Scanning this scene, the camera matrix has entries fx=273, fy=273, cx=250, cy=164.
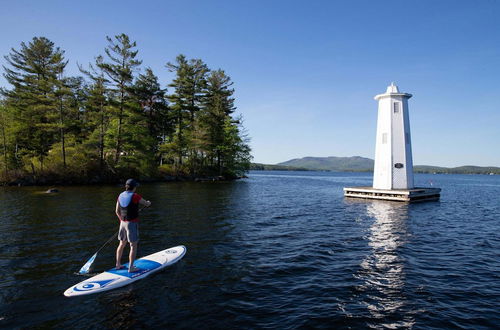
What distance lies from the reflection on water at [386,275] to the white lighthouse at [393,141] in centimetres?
1344

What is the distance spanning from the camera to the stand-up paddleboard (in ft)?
25.9

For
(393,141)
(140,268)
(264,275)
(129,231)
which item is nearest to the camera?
(129,231)

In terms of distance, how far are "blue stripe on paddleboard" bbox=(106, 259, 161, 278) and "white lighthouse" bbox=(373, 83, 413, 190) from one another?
2818 cm

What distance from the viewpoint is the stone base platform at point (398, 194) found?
94.1 ft

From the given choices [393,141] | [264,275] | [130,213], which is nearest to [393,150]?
[393,141]

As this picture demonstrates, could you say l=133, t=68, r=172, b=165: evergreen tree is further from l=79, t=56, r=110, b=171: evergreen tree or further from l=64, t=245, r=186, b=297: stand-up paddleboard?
l=64, t=245, r=186, b=297: stand-up paddleboard

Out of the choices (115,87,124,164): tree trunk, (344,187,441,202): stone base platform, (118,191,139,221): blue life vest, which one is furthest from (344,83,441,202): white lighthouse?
(115,87,124,164): tree trunk

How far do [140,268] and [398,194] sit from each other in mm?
27550

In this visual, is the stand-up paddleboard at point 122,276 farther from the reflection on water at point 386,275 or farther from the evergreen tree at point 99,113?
the evergreen tree at point 99,113

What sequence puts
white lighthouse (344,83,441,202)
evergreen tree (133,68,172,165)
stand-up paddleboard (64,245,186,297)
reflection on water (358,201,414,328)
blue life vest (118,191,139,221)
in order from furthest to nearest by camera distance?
evergreen tree (133,68,172,165)
white lighthouse (344,83,441,202)
blue life vest (118,191,139,221)
stand-up paddleboard (64,245,186,297)
reflection on water (358,201,414,328)

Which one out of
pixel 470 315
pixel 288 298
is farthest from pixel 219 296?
pixel 470 315

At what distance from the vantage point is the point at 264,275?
9523mm

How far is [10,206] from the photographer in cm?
2206

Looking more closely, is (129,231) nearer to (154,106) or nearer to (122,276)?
(122,276)
